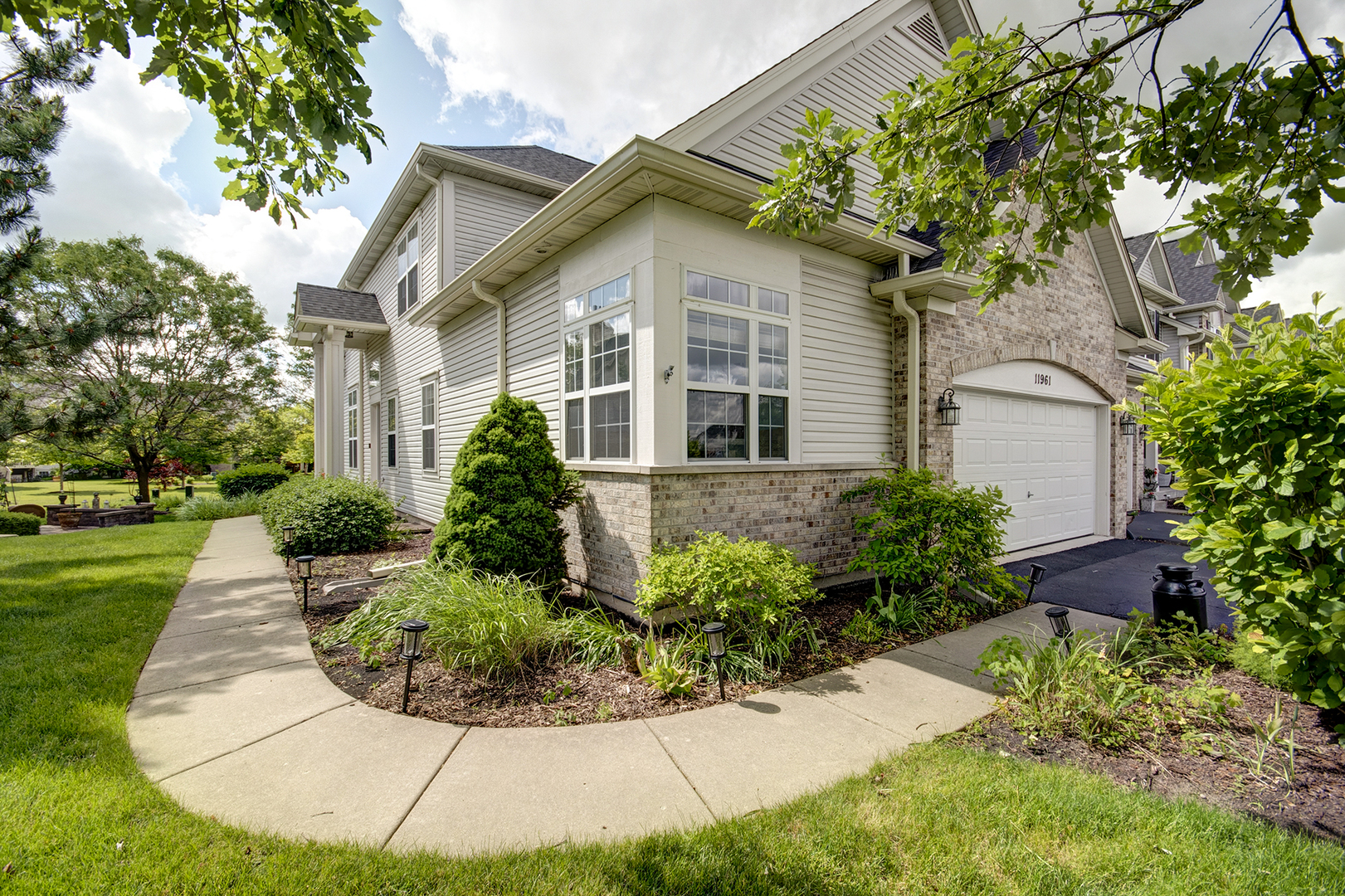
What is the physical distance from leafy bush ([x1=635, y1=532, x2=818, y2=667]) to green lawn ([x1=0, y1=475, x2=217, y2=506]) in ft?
85.9

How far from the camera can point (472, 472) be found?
566 centimetres

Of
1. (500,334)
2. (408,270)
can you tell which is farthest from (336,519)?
(408,270)

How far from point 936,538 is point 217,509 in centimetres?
1706

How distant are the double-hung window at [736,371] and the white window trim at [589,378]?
21.8 inches

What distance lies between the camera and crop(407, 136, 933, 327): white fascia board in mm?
4801

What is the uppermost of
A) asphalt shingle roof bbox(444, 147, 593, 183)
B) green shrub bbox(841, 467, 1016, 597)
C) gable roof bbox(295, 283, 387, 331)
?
asphalt shingle roof bbox(444, 147, 593, 183)

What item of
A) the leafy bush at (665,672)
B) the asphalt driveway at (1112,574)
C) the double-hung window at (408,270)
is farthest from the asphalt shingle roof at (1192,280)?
the double-hung window at (408,270)

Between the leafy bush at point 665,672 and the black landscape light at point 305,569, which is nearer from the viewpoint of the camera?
the leafy bush at point 665,672

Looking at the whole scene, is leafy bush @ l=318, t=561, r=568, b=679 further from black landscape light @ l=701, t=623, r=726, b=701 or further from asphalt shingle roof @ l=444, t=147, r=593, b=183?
asphalt shingle roof @ l=444, t=147, r=593, b=183

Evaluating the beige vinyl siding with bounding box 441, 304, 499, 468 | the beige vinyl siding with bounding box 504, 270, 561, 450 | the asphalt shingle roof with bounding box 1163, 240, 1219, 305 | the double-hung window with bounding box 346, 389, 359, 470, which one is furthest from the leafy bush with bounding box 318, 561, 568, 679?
the asphalt shingle roof with bounding box 1163, 240, 1219, 305

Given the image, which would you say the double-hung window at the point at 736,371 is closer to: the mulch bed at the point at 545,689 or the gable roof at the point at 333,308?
the mulch bed at the point at 545,689

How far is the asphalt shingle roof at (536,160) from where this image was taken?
399 inches

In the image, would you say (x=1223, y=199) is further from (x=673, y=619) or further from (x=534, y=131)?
(x=534, y=131)

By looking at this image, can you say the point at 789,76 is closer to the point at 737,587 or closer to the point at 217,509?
the point at 737,587
